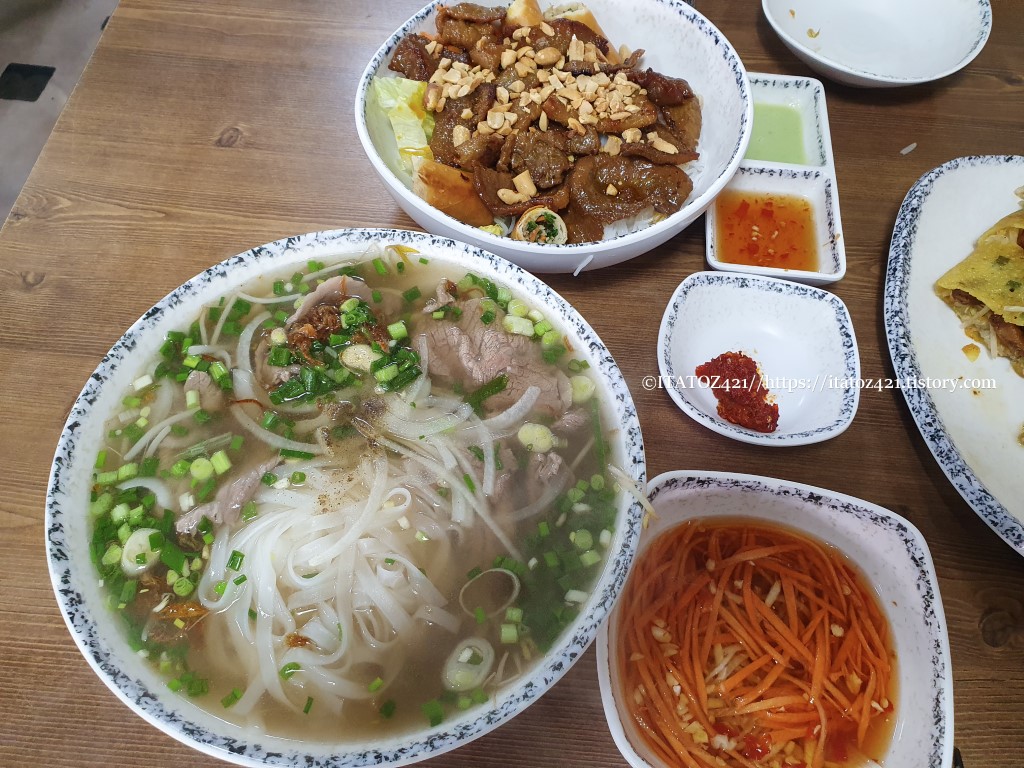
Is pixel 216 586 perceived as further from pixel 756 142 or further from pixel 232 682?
pixel 756 142

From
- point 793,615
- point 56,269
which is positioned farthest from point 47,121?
point 793,615

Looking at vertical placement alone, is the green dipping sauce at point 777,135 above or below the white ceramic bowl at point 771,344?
above

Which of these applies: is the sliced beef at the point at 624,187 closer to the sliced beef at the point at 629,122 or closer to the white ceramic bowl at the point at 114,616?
the sliced beef at the point at 629,122

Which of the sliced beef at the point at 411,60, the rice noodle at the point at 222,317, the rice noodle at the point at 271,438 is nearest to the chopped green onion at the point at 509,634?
the rice noodle at the point at 271,438

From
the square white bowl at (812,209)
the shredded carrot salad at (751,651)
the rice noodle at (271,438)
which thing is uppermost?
the square white bowl at (812,209)

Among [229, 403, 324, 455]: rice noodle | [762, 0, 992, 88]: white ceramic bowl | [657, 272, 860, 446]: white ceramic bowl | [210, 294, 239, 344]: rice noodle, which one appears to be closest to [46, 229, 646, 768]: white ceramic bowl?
[210, 294, 239, 344]: rice noodle

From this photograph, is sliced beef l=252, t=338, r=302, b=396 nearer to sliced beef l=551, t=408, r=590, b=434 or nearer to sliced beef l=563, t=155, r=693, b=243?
sliced beef l=551, t=408, r=590, b=434
